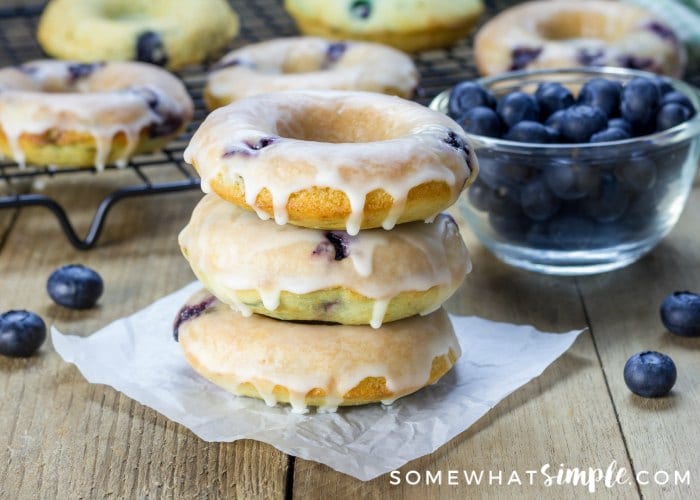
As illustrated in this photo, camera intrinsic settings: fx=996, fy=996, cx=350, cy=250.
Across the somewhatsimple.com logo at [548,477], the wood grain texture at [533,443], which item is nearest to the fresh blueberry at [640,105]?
the wood grain texture at [533,443]

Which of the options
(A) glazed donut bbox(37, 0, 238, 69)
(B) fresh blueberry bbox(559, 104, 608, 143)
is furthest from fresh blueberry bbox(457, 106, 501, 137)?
(A) glazed donut bbox(37, 0, 238, 69)

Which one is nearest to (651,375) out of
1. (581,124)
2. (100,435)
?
(581,124)

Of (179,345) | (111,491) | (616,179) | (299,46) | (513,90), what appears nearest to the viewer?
(111,491)

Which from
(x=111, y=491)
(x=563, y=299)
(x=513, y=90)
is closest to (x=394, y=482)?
(x=111, y=491)

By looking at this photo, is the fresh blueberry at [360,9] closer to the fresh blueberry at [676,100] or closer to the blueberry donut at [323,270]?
the fresh blueberry at [676,100]

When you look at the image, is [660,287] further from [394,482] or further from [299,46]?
[299,46]
